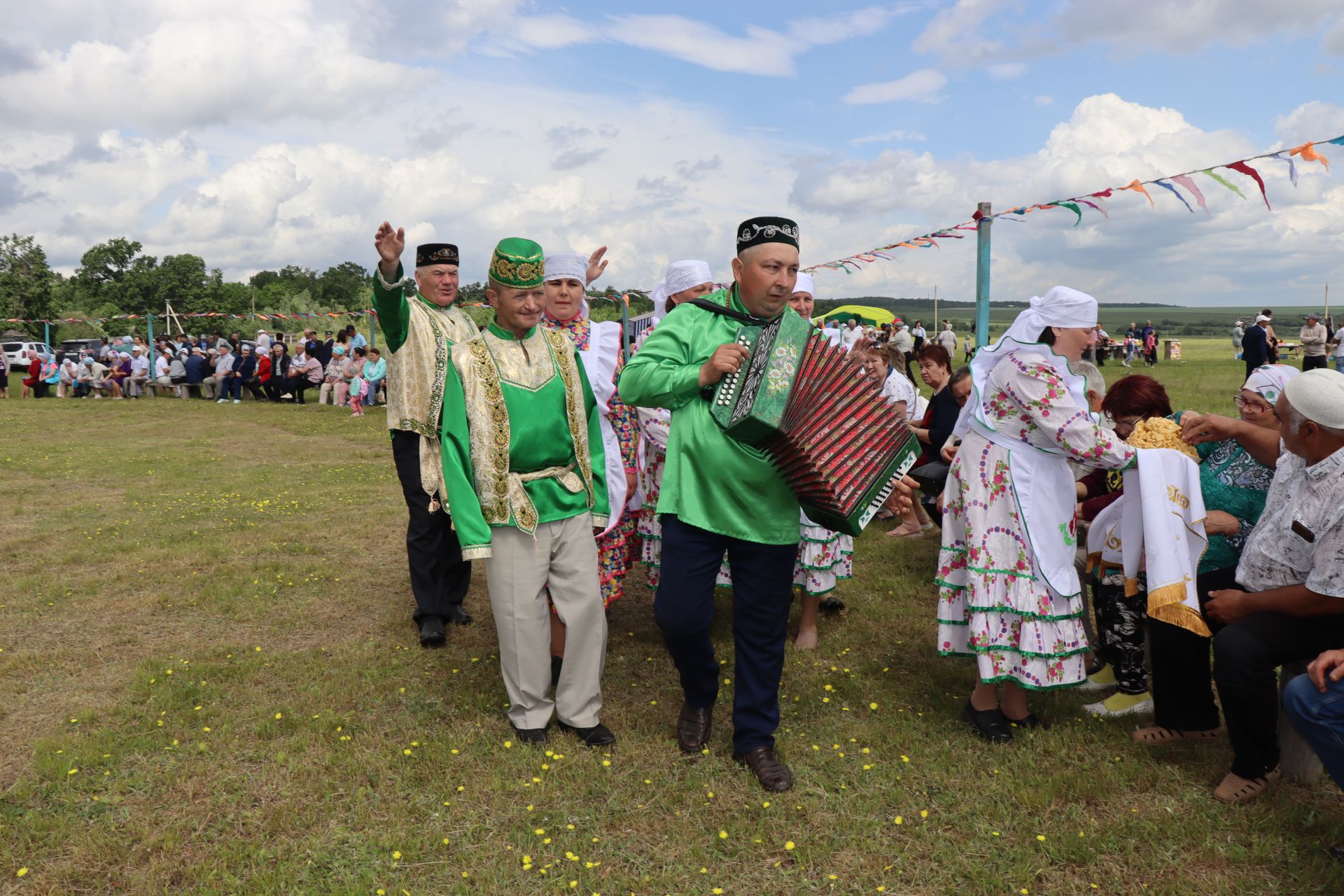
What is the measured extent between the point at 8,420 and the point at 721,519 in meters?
22.1

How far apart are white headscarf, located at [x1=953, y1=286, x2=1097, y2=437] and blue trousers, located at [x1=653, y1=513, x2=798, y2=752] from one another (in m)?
1.32

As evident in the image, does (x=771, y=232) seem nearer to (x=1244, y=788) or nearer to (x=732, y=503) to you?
(x=732, y=503)

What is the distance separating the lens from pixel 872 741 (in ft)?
14.7

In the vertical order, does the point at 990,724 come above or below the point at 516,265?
below

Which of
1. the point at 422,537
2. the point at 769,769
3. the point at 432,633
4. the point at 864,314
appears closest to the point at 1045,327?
the point at 769,769

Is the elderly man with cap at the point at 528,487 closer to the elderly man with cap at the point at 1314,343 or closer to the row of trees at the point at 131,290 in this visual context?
the elderly man with cap at the point at 1314,343

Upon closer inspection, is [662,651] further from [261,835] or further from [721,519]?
[261,835]

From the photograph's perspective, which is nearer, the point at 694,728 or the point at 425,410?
the point at 694,728

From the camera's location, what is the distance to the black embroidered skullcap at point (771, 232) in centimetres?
388

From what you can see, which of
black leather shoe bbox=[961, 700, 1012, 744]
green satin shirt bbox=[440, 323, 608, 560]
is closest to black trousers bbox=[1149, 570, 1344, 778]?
black leather shoe bbox=[961, 700, 1012, 744]

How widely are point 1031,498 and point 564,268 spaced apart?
281 centimetres

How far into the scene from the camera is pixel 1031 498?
4.28 meters

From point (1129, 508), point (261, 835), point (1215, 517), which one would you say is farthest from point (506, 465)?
point (1215, 517)

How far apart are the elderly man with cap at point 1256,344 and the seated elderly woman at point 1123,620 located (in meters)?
18.6
